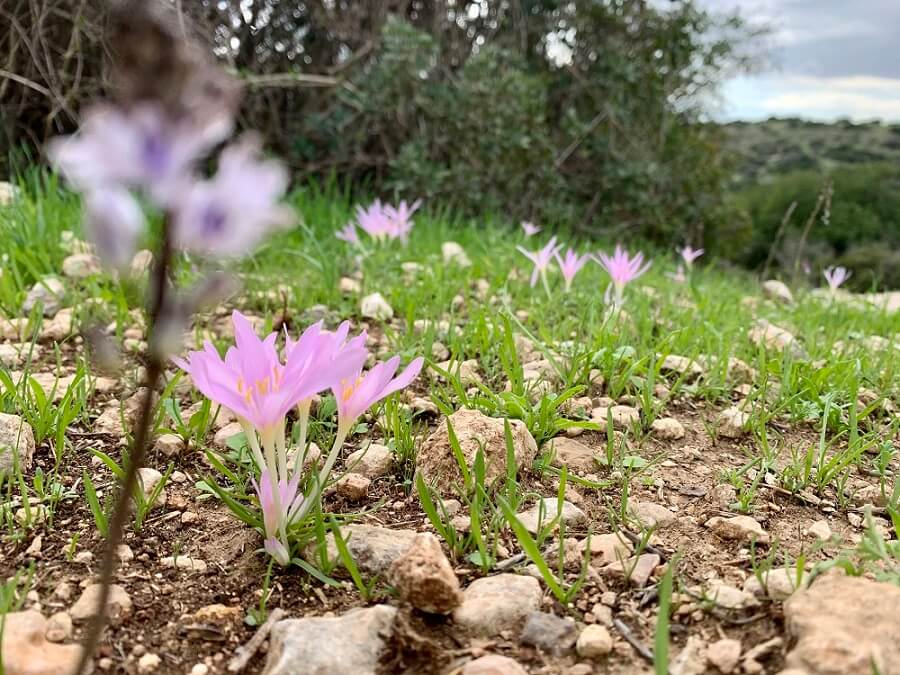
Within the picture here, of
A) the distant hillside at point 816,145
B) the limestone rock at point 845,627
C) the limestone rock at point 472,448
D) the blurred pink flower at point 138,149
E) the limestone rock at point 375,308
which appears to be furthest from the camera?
the distant hillside at point 816,145

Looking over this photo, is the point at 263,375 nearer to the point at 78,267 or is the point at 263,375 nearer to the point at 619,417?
the point at 619,417

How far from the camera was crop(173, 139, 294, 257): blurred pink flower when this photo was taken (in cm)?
64

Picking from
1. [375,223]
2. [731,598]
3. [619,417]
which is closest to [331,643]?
[731,598]

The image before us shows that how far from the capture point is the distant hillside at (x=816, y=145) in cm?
1927

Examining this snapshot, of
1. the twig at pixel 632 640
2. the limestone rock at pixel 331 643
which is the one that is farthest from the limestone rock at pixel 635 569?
→ the limestone rock at pixel 331 643

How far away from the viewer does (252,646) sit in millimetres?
1089

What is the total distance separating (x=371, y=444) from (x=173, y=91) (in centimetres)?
115

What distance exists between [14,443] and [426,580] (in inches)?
34.6

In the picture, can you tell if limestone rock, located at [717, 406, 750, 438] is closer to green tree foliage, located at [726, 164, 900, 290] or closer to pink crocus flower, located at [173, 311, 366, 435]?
pink crocus flower, located at [173, 311, 366, 435]

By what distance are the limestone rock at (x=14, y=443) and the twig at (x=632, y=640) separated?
106 centimetres

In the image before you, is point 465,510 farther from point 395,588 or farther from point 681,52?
point 681,52

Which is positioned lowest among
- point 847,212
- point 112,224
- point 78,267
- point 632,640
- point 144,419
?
point 847,212

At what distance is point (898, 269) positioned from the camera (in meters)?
13.9

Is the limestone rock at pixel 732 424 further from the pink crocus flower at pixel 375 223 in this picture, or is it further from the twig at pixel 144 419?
the pink crocus flower at pixel 375 223
